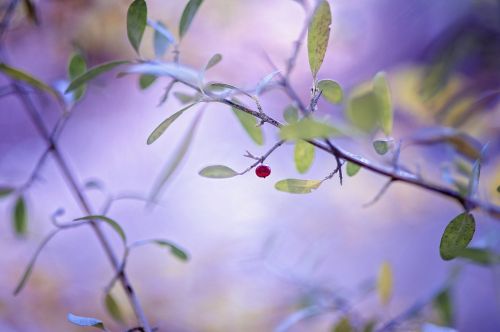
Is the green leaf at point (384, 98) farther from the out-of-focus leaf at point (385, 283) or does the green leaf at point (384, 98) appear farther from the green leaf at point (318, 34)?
the out-of-focus leaf at point (385, 283)

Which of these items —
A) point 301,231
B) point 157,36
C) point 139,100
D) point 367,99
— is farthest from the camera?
point 139,100

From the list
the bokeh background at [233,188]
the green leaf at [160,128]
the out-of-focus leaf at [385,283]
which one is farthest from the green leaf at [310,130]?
the bokeh background at [233,188]

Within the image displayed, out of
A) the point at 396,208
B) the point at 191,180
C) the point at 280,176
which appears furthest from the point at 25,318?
the point at 396,208

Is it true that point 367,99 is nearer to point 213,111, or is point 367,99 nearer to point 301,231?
point 301,231

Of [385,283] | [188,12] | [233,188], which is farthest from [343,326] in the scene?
[233,188]

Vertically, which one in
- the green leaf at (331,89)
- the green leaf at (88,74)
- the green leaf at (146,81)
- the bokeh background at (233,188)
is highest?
the bokeh background at (233,188)
